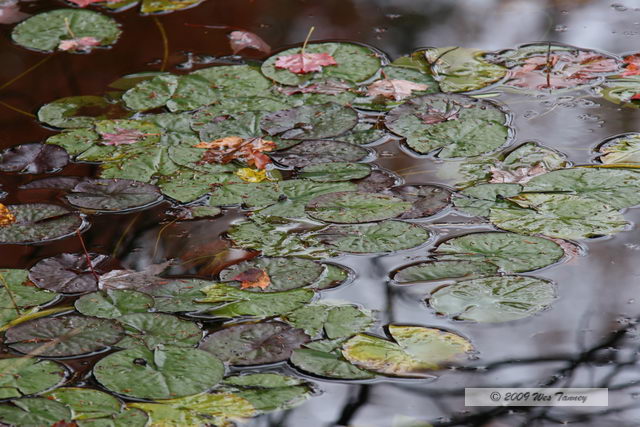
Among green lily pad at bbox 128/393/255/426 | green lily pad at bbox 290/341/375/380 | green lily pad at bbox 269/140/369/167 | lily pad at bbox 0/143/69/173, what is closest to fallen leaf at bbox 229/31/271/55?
green lily pad at bbox 269/140/369/167

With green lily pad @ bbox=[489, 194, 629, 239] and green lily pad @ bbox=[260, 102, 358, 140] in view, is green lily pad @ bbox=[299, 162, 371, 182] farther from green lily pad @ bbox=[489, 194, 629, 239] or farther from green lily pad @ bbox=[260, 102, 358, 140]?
green lily pad @ bbox=[489, 194, 629, 239]

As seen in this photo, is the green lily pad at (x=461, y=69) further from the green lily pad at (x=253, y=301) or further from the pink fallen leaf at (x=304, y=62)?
the green lily pad at (x=253, y=301)

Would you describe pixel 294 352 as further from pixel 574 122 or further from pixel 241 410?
pixel 574 122

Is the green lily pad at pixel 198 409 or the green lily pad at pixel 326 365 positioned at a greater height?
the green lily pad at pixel 326 365

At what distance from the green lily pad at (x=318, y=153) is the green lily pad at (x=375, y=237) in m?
0.33

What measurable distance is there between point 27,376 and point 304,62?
150cm

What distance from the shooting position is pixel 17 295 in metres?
1.93

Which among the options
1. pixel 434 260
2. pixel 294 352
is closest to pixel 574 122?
pixel 434 260

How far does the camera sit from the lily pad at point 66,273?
1957 mm

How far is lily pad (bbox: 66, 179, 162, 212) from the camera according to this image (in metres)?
2.23

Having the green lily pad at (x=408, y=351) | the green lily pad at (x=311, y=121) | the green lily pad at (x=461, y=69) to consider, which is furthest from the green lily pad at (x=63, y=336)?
the green lily pad at (x=461, y=69)

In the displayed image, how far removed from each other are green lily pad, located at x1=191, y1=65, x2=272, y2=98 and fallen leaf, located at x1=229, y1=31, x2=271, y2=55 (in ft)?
0.54

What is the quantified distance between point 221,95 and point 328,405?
1337 mm

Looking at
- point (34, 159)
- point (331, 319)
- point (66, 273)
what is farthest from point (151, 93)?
point (331, 319)
